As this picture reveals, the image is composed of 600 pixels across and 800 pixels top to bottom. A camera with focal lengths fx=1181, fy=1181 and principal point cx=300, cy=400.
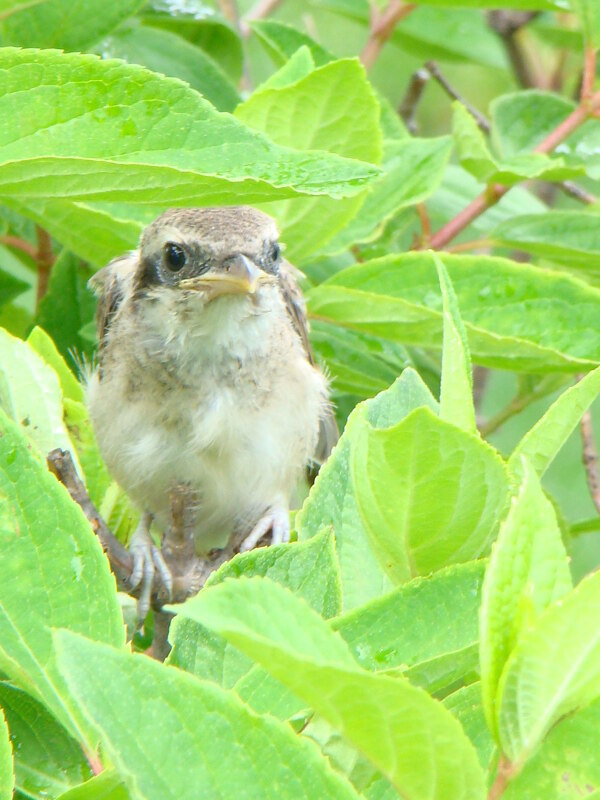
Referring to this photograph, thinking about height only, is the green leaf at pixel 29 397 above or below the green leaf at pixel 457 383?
below

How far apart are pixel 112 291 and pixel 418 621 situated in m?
2.57

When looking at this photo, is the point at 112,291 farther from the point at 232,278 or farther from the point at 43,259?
the point at 232,278

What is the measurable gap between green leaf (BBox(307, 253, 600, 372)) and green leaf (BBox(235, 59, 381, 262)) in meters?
0.24

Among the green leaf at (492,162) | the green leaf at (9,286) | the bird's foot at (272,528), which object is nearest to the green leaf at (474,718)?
the green leaf at (492,162)

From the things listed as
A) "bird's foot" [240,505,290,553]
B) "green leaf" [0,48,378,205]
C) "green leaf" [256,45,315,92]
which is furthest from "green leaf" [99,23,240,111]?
"green leaf" [0,48,378,205]

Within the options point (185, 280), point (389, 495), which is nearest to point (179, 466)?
point (185, 280)

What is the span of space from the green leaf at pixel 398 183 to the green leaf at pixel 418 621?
186 cm

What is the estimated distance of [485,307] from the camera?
Answer: 10.1ft

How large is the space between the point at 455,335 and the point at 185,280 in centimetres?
193

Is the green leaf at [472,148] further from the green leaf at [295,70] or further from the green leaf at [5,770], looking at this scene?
the green leaf at [5,770]

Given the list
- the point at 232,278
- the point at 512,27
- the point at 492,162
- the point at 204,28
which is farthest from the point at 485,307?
the point at 512,27

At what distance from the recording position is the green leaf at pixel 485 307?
2.95 metres

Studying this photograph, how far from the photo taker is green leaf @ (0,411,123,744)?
1.71 meters

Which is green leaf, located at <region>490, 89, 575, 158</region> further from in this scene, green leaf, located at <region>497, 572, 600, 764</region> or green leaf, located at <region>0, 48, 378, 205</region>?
green leaf, located at <region>497, 572, 600, 764</region>
